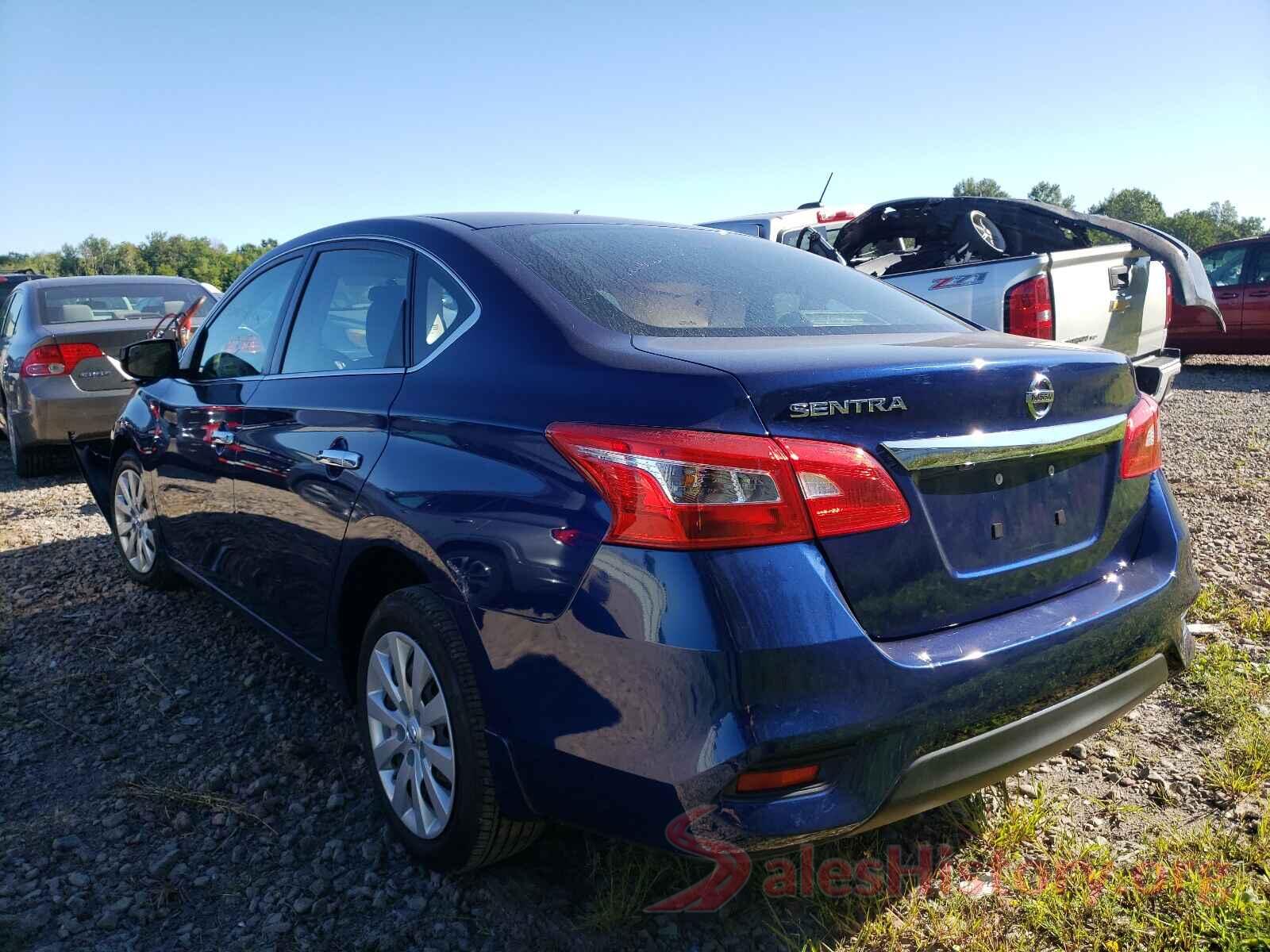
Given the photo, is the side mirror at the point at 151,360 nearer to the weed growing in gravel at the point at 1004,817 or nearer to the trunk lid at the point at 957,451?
the trunk lid at the point at 957,451

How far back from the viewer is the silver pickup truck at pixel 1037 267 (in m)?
5.84

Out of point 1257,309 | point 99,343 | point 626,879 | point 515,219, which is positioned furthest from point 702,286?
point 1257,309

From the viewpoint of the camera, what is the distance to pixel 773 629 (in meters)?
1.69

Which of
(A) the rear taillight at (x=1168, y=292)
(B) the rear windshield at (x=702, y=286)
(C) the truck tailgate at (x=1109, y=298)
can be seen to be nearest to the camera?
(B) the rear windshield at (x=702, y=286)

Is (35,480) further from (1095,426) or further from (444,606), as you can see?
(1095,426)

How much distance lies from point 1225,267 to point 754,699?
1317 centimetres

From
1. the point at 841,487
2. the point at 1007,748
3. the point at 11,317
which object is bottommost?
the point at 1007,748

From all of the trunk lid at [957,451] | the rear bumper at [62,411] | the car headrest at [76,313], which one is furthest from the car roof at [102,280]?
the trunk lid at [957,451]

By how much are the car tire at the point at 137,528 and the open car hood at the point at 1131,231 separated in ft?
18.6

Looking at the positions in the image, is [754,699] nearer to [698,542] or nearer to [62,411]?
[698,542]

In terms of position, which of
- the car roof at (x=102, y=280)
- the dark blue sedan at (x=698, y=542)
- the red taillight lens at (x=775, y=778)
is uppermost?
the car roof at (x=102, y=280)

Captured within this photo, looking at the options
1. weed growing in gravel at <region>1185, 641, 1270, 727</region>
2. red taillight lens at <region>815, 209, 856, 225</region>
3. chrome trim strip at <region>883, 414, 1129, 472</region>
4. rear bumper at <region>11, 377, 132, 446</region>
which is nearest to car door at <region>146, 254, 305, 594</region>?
chrome trim strip at <region>883, 414, 1129, 472</region>

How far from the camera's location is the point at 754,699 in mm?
1672

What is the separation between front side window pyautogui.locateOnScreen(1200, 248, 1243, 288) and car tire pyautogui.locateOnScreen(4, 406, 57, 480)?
13.0 meters
